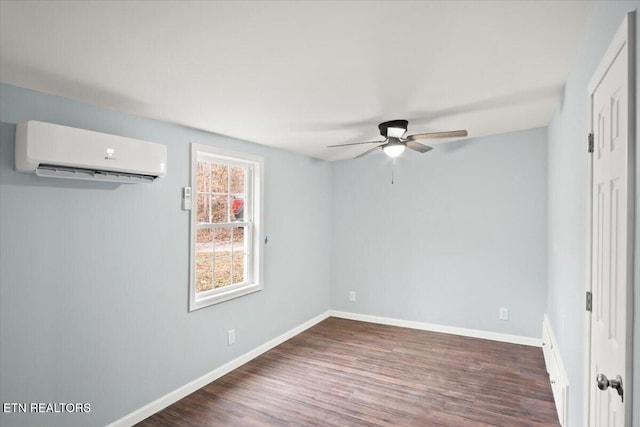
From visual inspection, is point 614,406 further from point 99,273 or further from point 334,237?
point 334,237

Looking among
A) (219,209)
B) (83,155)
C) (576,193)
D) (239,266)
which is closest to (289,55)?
(83,155)

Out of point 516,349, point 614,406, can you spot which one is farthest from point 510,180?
point 614,406

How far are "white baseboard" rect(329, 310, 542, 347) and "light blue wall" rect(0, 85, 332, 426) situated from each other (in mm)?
1964

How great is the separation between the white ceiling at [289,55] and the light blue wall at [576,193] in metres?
0.15

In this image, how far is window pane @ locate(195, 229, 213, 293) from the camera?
3.43 m

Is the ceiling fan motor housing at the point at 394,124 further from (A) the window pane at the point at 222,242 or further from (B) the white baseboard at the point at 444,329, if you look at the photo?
(B) the white baseboard at the point at 444,329

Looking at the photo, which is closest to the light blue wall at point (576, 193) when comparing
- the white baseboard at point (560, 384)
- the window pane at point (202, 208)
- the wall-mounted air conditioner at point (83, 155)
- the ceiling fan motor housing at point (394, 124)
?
the white baseboard at point (560, 384)

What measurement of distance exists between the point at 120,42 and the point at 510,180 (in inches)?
159

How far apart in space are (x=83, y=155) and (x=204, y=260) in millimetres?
1533

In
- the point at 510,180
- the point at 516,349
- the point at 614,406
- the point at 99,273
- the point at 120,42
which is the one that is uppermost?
the point at 120,42

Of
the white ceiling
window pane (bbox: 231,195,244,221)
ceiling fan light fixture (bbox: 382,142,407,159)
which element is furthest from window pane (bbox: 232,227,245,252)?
ceiling fan light fixture (bbox: 382,142,407,159)

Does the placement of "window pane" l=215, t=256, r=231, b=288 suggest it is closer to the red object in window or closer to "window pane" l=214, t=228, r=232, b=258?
"window pane" l=214, t=228, r=232, b=258

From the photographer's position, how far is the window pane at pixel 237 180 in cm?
385

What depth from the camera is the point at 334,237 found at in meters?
5.46
